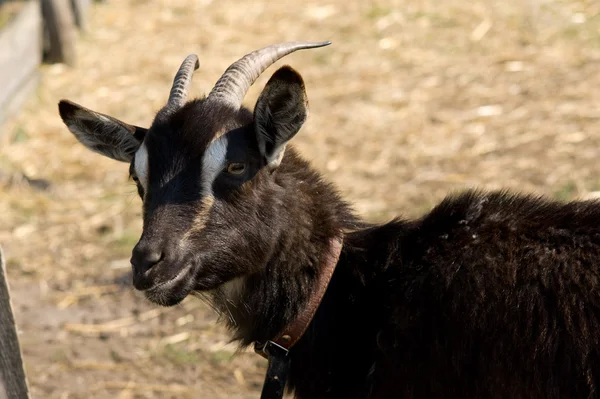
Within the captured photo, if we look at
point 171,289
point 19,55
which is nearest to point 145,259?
point 171,289

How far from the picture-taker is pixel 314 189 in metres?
4.52

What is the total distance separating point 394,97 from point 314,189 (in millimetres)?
5649

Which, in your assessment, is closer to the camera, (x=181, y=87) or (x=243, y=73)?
(x=243, y=73)

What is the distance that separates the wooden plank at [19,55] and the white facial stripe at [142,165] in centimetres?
609

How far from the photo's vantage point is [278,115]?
13.9 feet

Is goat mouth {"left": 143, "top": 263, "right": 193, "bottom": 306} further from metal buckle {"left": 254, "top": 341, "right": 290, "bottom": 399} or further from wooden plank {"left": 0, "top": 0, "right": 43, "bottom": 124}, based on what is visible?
wooden plank {"left": 0, "top": 0, "right": 43, "bottom": 124}

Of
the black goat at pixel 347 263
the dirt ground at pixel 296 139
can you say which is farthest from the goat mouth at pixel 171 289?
the dirt ground at pixel 296 139

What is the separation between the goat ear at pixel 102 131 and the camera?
4562 millimetres

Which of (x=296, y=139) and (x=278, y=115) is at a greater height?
(x=278, y=115)

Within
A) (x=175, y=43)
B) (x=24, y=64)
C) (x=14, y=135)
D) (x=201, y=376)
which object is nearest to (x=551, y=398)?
(x=201, y=376)

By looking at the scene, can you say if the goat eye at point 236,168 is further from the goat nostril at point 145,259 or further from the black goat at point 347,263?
the goat nostril at point 145,259

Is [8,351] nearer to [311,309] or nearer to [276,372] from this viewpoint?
[276,372]

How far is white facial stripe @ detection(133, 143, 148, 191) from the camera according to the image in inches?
168

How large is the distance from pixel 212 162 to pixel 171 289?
601 millimetres
